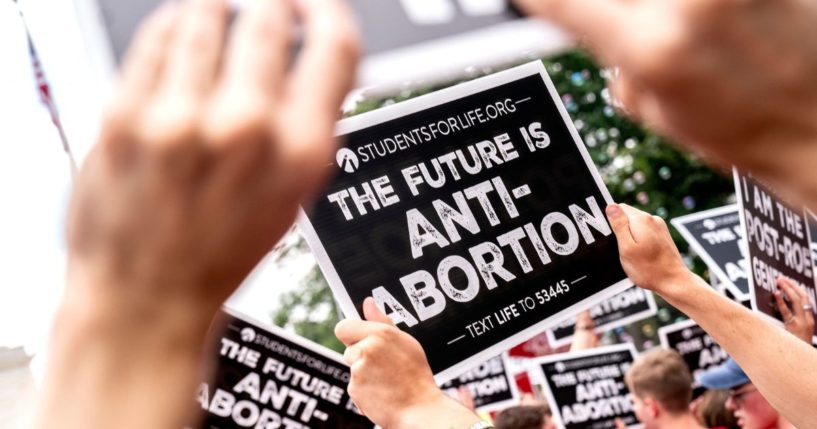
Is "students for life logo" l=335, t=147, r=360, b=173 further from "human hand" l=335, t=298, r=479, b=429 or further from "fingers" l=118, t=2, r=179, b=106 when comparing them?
"fingers" l=118, t=2, r=179, b=106

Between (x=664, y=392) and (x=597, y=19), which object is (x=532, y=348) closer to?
(x=664, y=392)

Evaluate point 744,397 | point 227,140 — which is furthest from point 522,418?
point 227,140

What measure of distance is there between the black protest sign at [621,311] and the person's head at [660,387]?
4.07 feet

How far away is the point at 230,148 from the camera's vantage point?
1.85 ft

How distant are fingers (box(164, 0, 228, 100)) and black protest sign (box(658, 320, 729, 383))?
4267 millimetres

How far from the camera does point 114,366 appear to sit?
0.56 meters

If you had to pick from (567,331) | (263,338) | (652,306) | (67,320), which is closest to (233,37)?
(67,320)

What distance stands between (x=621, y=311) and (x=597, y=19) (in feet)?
16.8

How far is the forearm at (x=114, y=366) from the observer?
0.55 meters

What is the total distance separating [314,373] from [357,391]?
729 mm

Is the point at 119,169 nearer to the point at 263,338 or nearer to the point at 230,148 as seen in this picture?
the point at 230,148

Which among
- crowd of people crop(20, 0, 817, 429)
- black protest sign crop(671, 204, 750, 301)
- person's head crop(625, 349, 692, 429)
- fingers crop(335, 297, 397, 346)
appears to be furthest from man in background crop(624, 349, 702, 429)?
crowd of people crop(20, 0, 817, 429)

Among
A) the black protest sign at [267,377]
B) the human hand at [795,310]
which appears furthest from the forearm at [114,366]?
the human hand at [795,310]

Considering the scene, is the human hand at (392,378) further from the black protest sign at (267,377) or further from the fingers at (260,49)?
the fingers at (260,49)
